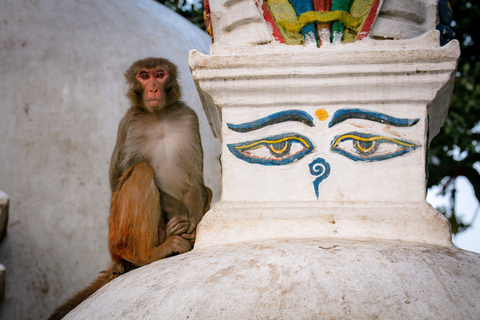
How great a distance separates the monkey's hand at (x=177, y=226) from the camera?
9.21 feet

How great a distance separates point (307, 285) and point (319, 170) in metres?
0.58

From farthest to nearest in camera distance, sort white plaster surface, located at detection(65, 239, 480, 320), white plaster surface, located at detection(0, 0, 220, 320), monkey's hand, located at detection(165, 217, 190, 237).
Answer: white plaster surface, located at detection(0, 0, 220, 320) < monkey's hand, located at detection(165, 217, 190, 237) < white plaster surface, located at detection(65, 239, 480, 320)

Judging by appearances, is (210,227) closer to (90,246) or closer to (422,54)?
(422,54)

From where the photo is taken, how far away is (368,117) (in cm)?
218

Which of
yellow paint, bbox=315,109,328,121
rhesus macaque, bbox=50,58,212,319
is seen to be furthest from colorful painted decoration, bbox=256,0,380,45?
rhesus macaque, bbox=50,58,212,319

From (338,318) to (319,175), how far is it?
69 centimetres

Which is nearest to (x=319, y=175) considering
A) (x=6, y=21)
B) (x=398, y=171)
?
(x=398, y=171)

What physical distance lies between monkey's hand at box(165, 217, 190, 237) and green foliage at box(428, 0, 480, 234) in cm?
325

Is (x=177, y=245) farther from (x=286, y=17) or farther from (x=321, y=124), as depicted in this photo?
(x=286, y=17)

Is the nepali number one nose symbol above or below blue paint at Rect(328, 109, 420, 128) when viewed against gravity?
below

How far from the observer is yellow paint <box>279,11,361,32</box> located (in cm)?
221

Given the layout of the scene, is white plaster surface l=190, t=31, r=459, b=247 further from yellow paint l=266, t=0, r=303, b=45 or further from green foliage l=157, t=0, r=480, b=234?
green foliage l=157, t=0, r=480, b=234

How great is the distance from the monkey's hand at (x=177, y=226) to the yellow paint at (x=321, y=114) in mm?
Answer: 976

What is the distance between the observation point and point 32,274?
374cm
